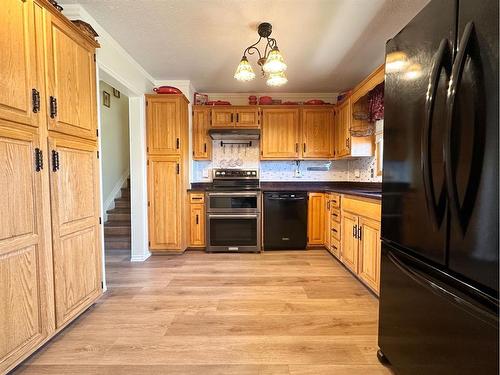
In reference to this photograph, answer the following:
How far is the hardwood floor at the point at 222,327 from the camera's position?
4.72ft

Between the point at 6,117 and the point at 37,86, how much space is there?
30cm

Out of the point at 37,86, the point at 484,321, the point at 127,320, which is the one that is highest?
the point at 37,86

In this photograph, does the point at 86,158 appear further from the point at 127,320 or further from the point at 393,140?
the point at 393,140

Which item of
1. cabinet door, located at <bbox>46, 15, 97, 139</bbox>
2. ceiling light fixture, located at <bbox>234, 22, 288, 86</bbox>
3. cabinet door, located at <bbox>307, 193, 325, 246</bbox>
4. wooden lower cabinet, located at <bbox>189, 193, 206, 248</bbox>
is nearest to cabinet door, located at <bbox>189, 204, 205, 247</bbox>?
wooden lower cabinet, located at <bbox>189, 193, 206, 248</bbox>

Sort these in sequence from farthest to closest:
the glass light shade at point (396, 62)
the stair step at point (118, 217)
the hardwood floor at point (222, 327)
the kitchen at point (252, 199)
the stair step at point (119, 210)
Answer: the stair step at point (119, 210)
the stair step at point (118, 217)
the hardwood floor at point (222, 327)
the glass light shade at point (396, 62)
the kitchen at point (252, 199)

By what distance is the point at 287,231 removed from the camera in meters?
3.67

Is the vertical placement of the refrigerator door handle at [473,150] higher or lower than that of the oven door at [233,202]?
higher

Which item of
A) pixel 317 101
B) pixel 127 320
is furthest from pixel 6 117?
pixel 317 101

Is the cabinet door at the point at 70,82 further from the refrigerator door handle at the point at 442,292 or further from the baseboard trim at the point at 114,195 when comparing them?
the baseboard trim at the point at 114,195

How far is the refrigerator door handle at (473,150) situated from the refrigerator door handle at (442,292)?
0.25 m

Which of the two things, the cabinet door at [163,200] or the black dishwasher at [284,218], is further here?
the black dishwasher at [284,218]

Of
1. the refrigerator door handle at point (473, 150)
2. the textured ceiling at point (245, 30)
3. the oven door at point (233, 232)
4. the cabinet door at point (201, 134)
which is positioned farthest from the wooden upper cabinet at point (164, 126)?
the refrigerator door handle at point (473, 150)

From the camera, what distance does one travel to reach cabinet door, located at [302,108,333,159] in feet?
12.9

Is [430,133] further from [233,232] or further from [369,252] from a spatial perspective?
[233,232]
